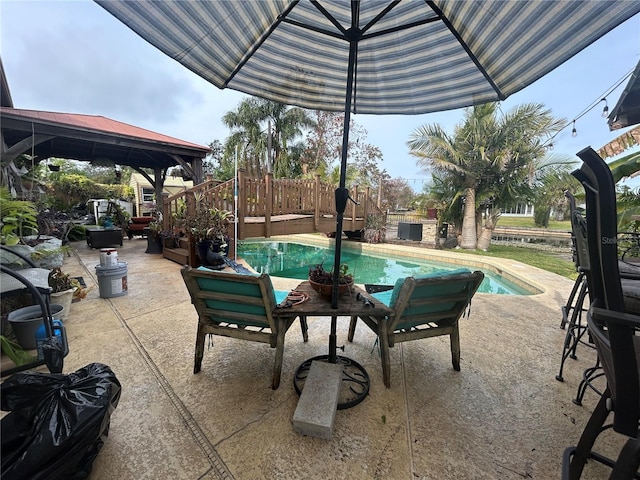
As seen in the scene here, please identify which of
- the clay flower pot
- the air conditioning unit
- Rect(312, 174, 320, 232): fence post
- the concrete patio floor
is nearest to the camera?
the concrete patio floor

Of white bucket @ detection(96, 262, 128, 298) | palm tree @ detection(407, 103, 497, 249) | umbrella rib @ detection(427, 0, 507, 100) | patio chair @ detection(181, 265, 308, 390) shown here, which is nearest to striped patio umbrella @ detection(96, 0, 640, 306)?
umbrella rib @ detection(427, 0, 507, 100)

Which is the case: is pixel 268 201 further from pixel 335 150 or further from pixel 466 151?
pixel 335 150

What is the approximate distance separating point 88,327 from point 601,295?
3.86 m

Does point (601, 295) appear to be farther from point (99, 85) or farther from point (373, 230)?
point (99, 85)

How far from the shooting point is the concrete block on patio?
4.93 feet

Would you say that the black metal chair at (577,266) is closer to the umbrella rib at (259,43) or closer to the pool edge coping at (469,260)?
the umbrella rib at (259,43)

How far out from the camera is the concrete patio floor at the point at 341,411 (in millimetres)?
1370

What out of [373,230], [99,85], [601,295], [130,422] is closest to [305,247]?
[373,230]

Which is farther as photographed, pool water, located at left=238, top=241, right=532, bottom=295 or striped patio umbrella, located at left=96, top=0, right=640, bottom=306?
pool water, located at left=238, top=241, right=532, bottom=295

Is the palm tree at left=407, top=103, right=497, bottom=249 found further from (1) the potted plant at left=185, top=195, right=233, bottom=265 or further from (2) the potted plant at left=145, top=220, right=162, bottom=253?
Answer: (2) the potted plant at left=145, top=220, right=162, bottom=253

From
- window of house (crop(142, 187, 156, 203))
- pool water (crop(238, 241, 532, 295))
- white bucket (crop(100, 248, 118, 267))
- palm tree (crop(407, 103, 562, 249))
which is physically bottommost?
pool water (crop(238, 241, 532, 295))

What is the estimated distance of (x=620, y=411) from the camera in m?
0.89

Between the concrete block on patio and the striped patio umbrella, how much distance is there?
3.16 ft

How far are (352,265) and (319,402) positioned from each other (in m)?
6.91
